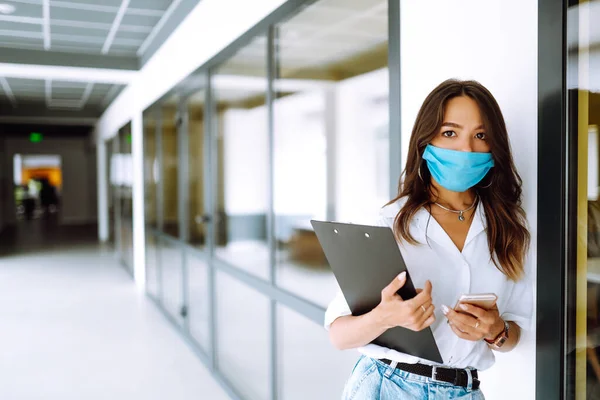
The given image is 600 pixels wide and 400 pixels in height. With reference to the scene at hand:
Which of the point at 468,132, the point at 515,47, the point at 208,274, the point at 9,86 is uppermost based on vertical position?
the point at 9,86

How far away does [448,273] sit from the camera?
1.48m

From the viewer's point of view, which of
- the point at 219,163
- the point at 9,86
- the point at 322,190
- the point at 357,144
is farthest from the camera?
the point at 9,86

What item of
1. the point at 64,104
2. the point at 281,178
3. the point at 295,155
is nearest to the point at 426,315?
the point at 295,155

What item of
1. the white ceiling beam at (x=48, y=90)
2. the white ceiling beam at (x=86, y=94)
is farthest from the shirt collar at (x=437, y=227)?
the white ceiling beam at (x=86, y=94)

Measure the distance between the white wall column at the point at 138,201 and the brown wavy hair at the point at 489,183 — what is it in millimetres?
7337

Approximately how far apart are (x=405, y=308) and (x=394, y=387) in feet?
1.14

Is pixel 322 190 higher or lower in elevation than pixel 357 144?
lower

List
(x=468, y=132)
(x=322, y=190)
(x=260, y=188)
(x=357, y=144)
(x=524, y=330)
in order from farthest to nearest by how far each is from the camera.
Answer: (x=260, y=188), (x=322, y=190), (x=357, y=144), (x=524, y=330), (x=468, y=132)

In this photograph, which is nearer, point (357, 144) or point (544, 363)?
point (544, 363)

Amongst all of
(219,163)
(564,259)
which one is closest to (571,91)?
(564,259)

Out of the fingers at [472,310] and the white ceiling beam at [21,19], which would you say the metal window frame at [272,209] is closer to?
the fingers at [472,310]

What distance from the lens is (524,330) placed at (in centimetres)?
166

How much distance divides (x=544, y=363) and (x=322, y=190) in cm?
170

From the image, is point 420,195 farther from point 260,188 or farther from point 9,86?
point 9,86
